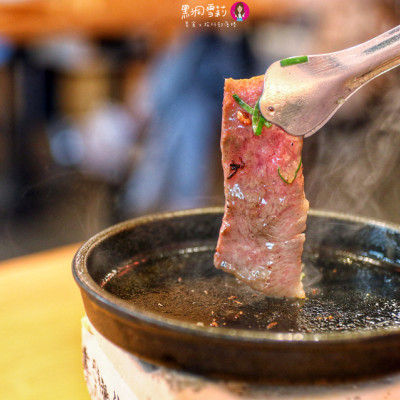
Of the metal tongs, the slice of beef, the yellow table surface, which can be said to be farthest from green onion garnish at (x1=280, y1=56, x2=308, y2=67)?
the yellow table surface

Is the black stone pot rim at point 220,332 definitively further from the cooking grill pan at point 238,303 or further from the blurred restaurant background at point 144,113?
the blurred restaurant background at point 144,113

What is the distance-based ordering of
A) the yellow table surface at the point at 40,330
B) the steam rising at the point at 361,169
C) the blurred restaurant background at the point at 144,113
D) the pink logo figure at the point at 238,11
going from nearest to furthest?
the yellow table surface at the point at 40,330 → the pink logo figure at the point at 238,11 → the steam rising at the point at 361,169 → the blurred restaurant background at the point at 144,113

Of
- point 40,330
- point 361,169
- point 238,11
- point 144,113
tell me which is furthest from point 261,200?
point 144,113

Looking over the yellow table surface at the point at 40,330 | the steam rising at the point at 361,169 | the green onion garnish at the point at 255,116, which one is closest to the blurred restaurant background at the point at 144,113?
the steam rising at the point at 361,169

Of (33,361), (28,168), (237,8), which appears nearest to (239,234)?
(33,361)

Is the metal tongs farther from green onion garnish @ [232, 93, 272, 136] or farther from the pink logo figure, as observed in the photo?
the pink logo figure

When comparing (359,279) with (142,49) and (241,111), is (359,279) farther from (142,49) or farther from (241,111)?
(142,49)
